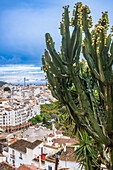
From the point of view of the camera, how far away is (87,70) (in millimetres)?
3041

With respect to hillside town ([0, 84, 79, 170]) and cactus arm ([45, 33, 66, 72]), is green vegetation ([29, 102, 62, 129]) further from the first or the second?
cactus arm ([45, 33, 66, 72])

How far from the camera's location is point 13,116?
3064 centimetres

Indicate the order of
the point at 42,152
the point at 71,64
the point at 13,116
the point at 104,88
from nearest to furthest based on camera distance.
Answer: the point at 104,88 → the point at 71,64 → the point at 42,152 → the point at 13,116

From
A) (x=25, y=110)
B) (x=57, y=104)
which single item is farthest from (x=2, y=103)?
(x=57, y=104)

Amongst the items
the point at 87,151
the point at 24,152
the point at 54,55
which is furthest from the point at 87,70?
the point at 24,152

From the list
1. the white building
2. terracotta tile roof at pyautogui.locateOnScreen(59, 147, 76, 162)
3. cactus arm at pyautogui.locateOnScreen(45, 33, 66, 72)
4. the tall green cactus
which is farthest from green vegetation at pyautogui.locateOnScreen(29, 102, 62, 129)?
cactus arm at pyautogui.locateOnScreen(45, 33, 66, 72)

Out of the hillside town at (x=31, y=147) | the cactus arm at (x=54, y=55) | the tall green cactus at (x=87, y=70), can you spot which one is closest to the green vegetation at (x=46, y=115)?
the hillside town at (x=31, y=147)

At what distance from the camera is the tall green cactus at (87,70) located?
2.50 meters

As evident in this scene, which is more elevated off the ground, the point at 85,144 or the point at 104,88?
the point at 104,88

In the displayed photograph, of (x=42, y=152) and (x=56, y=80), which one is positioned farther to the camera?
(x=42, y=152)

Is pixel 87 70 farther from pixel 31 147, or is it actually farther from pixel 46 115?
pixel 46 115

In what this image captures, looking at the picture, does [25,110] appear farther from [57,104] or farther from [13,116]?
[57,104]

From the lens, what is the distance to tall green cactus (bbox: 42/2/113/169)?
8.21ft

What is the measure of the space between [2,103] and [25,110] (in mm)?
5423
